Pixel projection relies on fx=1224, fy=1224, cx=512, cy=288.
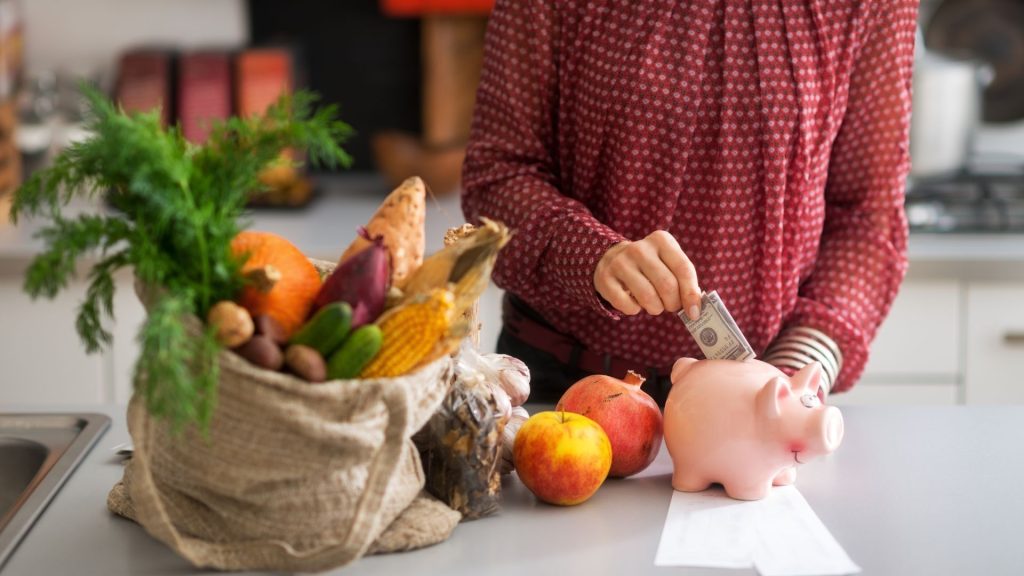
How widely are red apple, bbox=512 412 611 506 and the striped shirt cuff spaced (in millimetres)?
318

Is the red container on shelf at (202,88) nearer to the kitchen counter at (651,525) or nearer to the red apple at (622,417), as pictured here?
the kitchen counter at (651,525)

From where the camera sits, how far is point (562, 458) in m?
0.99

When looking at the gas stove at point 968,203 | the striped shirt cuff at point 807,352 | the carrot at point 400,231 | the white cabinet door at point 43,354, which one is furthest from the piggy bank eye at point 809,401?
the white cabinet door at point 43,354

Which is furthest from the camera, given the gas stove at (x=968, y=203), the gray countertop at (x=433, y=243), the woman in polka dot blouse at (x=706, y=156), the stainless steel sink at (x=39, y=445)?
the gas stove at (x=968, y=203)

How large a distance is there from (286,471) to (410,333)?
129 mm

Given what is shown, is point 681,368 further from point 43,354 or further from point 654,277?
point 43,354

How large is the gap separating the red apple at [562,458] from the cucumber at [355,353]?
8.0 inches

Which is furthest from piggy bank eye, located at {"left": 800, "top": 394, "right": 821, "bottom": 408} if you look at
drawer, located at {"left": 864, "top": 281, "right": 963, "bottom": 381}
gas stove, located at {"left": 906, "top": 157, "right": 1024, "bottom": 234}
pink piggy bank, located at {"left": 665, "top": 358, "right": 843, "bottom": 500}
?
gas stove, located at {"left": 906, "top": 157, "right": 1024, "bottom": 234}

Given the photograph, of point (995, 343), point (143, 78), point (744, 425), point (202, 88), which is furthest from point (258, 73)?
point (744, 425)

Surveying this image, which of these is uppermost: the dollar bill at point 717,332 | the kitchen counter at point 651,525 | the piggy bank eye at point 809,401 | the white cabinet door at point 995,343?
the dollar bill at point 717,332

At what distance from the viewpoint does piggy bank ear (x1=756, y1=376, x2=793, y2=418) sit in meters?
0.98

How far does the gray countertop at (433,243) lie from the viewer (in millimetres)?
2105

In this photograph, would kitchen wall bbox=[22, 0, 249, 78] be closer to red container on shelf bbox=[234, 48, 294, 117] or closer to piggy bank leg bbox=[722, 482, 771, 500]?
red container on shelf bbox=[234, 48, 294, 117]

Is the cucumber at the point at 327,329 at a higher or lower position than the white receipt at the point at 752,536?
higher
